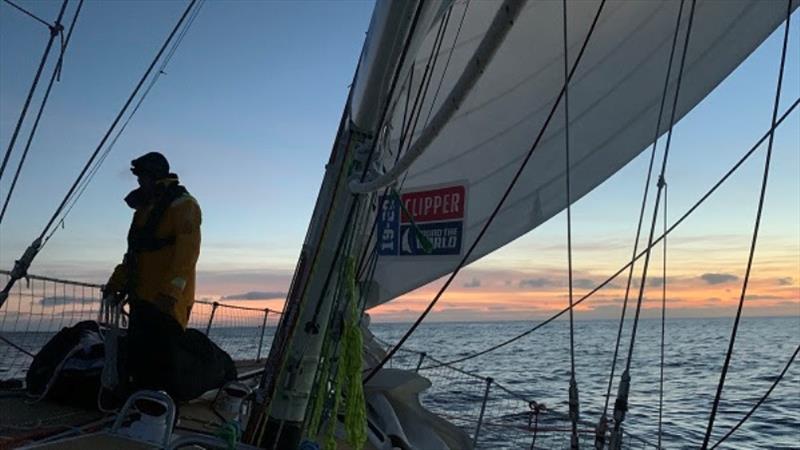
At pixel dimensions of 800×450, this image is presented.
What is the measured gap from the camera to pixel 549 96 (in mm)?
6215

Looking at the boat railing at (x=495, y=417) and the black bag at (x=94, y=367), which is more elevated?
the black bag at (x=94, y=367)

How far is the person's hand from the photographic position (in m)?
3.94

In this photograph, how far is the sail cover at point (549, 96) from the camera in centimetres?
572

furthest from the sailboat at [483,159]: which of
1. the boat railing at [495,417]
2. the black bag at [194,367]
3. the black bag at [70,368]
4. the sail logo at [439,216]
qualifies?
the black bag at [70,368]

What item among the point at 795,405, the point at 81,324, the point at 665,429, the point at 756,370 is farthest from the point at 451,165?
the point at 756,370

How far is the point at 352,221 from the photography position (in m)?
3.17

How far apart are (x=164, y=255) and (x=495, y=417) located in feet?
27.4

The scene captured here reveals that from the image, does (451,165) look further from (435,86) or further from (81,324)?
(81,324)

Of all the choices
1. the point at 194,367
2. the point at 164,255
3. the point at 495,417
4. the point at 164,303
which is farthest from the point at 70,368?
the point at 495,417

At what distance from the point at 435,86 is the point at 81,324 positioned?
148 inches

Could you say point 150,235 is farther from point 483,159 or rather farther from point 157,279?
point 483,159

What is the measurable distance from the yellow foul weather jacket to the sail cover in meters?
1.88

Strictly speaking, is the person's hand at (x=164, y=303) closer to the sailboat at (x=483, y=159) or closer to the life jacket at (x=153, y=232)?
the life jacket at (x=153, y=232)

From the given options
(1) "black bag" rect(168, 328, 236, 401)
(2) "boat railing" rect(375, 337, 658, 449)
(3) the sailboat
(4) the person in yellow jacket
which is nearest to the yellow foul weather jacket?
(4) the person in yellow jacket
